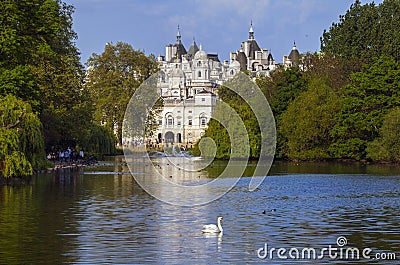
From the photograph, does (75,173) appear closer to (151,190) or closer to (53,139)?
(53,139)

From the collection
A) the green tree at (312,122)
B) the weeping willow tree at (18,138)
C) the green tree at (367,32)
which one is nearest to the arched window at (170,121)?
the green tree at (367,32)

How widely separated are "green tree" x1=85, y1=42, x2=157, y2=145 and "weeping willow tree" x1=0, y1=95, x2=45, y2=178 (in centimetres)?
4192

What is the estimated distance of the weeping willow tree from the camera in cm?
3006

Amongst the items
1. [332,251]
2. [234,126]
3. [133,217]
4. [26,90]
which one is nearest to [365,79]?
[234,126]

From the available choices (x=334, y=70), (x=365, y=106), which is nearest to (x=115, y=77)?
(x=334, y=70)

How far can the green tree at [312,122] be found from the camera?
6041cm

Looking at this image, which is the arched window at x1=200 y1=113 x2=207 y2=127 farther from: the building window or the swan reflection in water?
the swan reflection in water

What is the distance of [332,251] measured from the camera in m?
15.2

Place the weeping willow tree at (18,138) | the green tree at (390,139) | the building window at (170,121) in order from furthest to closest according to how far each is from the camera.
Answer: the building window at (170,121)
the green tree at (390,139)
the weeping willow tree at (18,138)

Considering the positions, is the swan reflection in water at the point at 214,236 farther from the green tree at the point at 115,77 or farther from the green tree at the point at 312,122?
the green tree at the point at 115,77

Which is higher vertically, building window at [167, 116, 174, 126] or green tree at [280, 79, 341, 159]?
building window at [167, 116, 174, 126]

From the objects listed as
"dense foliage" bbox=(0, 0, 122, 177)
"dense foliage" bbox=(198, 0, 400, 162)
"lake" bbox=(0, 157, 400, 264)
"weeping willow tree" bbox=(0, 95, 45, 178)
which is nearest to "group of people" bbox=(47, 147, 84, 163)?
"dense foliage" bbox=(0, 0, 122, 177)

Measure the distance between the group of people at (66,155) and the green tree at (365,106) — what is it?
18374mm

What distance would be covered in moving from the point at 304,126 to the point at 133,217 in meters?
41.3
